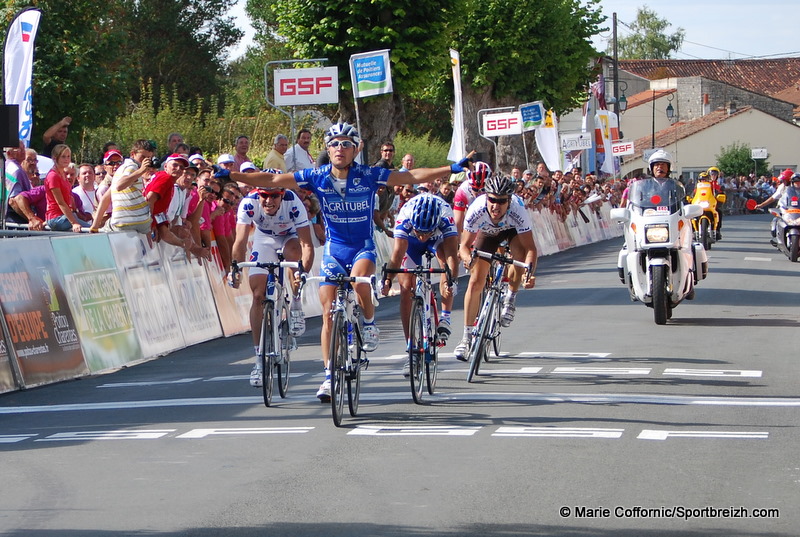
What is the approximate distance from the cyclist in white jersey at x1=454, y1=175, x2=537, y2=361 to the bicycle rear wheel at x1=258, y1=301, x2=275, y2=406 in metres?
2.17

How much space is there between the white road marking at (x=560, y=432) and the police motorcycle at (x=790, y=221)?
18948 mm

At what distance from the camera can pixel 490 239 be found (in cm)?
1276

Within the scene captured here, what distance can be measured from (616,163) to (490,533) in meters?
63.5

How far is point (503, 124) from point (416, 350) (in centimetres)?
2688

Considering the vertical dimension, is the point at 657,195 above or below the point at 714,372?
above

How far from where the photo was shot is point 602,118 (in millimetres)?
61562

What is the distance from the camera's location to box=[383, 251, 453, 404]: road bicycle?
402 inches

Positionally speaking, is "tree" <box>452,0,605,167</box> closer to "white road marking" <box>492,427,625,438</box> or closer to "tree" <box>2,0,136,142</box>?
"tree" <box>2,0,136,142</box>

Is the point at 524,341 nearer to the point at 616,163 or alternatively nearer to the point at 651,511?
the point at 651,511

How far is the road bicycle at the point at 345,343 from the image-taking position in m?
9.25

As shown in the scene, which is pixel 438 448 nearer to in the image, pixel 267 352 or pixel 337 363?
pixel 337 363

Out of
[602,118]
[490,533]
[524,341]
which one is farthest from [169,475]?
[602,118]

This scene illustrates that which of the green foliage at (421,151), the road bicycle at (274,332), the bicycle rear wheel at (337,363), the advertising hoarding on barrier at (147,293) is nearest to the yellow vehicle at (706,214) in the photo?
the green foliage at (421,151)

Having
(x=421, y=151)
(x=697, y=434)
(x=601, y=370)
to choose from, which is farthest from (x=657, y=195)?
(x=421, y=151)
